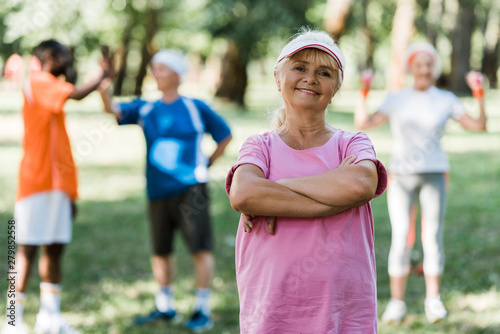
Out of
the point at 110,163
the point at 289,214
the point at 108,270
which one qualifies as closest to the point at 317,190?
the point at 289,214

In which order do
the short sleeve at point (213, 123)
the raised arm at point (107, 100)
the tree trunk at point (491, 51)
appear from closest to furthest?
the raised arm at point (107, 100), the short sleeve at point (213, 123), the tree trunk at point (491, 51)

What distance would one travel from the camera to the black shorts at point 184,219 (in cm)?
454

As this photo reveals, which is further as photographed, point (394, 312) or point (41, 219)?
point (394, 312)

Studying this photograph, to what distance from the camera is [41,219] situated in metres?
4.15

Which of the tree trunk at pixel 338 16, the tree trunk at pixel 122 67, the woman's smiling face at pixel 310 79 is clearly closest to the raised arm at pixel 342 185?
the woman's smiling face at pixel 310 79

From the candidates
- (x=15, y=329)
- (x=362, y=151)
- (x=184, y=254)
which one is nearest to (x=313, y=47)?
(x=362, y=151)

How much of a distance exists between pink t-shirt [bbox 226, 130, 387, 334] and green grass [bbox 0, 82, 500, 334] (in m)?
0.57

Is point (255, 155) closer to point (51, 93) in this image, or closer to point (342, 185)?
point (342, 185)

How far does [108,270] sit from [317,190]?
173 inches

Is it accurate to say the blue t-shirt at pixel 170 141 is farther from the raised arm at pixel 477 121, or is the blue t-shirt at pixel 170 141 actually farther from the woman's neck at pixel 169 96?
the raised arm at pixel 477 121

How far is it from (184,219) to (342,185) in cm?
263

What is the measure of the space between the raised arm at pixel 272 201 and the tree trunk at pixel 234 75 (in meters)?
23.6

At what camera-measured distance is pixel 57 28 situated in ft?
44.6

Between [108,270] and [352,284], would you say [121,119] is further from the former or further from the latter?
[352,284]
